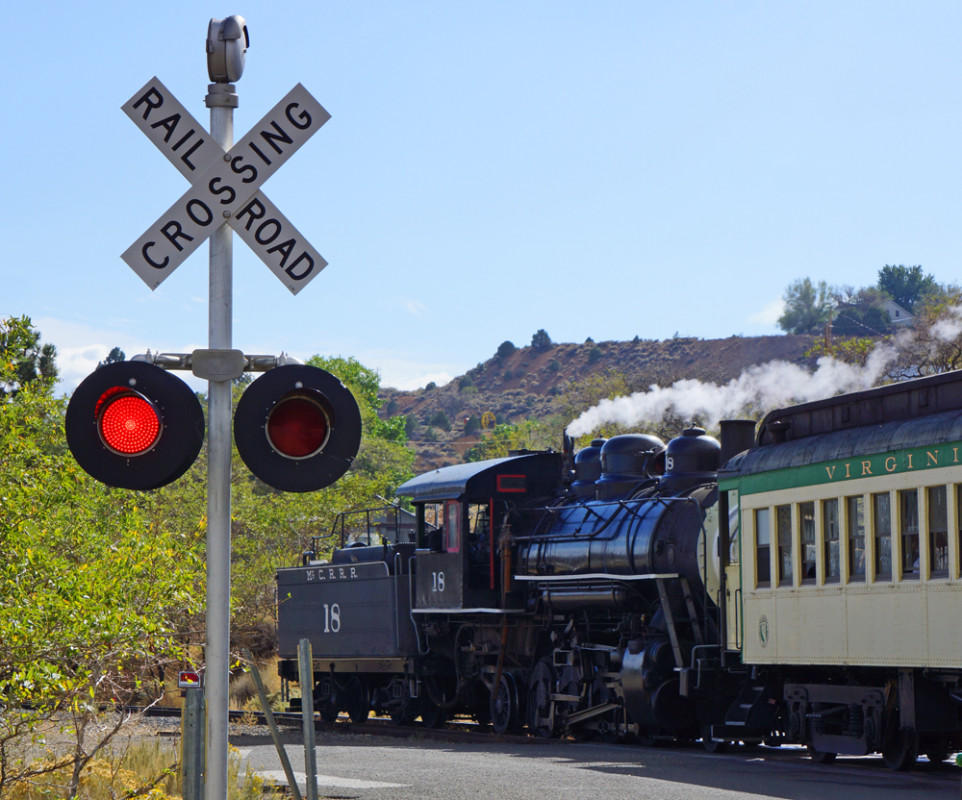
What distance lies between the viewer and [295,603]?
83.0 feet

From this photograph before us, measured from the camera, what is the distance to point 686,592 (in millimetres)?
16641

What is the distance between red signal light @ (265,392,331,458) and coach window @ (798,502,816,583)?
945cm

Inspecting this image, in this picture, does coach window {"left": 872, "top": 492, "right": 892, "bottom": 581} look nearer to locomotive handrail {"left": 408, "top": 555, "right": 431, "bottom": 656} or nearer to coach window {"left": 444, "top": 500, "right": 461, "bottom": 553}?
coach window {"left": 444, "top": 500, "right": 461, "bottom": 553}

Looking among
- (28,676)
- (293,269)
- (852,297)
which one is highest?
(852,297)

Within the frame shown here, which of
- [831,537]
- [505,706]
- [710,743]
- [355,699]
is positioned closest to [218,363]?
[831,537]

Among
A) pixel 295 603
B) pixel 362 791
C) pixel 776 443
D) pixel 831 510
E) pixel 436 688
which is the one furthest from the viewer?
pixel 295 603

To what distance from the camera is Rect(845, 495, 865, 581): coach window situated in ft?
42.5

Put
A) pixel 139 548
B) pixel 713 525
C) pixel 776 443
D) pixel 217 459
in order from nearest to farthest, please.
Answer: pixel 217 459, pixel 139 548, pixel 776 443, pixel 713 525

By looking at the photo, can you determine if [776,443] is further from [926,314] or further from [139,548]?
[926,314]

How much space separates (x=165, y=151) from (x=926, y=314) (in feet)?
156

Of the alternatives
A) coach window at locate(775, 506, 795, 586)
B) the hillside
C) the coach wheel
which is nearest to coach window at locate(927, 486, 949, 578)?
the coach wheel

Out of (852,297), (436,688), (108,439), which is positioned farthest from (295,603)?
(852,297)

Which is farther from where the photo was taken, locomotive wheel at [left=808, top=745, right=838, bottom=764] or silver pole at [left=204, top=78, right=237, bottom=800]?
locomotive wheel at [left=808, top=745, right=838, bottom=764]

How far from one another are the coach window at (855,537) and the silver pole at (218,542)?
9.11m
